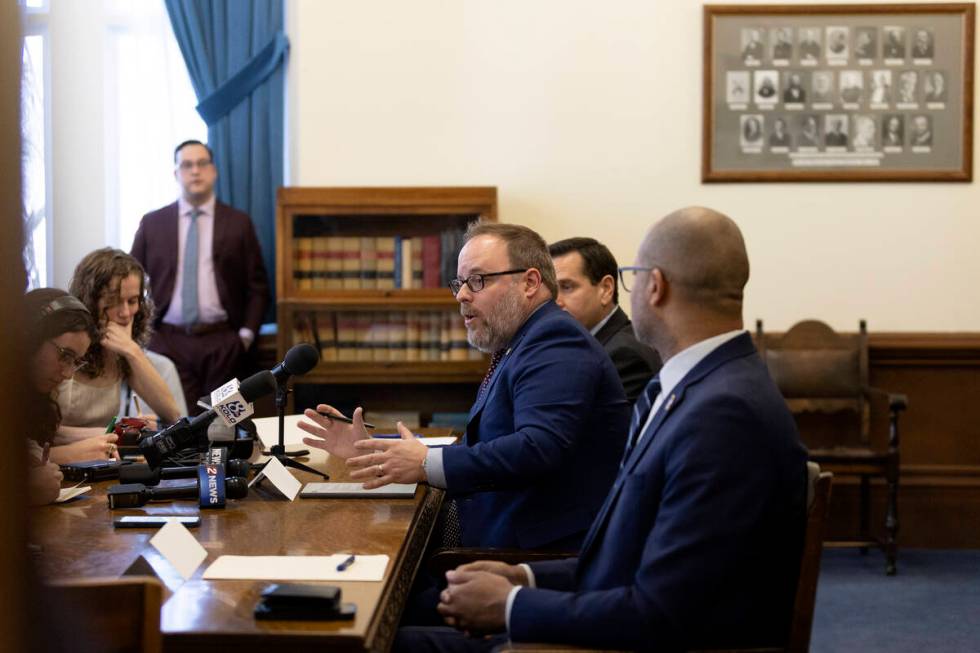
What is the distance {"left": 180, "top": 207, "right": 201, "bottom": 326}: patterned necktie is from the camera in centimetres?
555

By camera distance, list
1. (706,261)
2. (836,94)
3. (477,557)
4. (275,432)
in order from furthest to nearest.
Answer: (836,94) → (275,432) → (477,557) → (706,261)

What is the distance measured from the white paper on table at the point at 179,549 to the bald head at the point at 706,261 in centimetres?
95

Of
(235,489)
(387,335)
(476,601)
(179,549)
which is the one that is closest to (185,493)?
(235,489)

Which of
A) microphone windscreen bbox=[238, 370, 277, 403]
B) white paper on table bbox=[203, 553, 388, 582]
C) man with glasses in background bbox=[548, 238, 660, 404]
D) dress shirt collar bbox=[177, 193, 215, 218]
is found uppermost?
dress shirt collar bbox=[177, 193, 215, 218]

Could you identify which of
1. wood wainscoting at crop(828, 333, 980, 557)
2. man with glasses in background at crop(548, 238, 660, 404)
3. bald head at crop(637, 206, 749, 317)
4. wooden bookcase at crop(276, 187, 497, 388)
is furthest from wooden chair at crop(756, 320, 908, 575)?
bald head at crop(637, 206, 749, 317)

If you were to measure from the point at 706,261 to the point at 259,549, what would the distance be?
3.20 feet

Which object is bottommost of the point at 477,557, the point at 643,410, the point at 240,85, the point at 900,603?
the point at 900,603

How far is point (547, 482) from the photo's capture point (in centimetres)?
273

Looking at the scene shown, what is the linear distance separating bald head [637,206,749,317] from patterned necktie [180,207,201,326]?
404 cm

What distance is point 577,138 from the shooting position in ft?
18.9

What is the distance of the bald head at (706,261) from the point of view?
6.20 ft

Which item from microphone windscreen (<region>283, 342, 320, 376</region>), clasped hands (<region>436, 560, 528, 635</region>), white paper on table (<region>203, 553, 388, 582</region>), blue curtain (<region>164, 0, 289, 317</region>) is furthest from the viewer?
blue curtain (<region>164, 0, 289, 317</region>)

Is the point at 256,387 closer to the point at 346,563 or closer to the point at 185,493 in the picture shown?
the point at 185,493

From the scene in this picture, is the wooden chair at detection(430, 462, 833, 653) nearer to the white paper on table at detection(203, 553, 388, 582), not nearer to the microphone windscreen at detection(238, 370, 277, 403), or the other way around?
the white paper on table at detection(203, 553, 388, 582)
